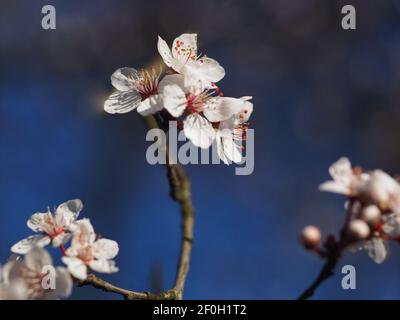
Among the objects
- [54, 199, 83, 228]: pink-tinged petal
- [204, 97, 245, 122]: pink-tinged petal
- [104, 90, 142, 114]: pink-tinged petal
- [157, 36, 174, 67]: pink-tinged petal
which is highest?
[157, 36, 174, 67]: pink-tinged petal

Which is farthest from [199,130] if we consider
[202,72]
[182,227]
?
[182,227]

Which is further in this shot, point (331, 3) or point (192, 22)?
point (331, 3)

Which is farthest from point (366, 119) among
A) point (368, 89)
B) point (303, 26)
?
point (303, 26)

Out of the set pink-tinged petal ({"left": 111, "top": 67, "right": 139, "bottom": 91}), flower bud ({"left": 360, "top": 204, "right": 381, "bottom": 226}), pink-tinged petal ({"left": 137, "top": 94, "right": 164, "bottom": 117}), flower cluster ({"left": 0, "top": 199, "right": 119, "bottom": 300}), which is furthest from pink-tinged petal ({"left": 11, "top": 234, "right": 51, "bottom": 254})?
flower bud ({"left": 360, "top": 204, "right": 381, "bottom": 226})

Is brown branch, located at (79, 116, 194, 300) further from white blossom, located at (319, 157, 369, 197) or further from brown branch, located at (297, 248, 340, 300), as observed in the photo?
white blossom, located at (319, 157, 369, 197)

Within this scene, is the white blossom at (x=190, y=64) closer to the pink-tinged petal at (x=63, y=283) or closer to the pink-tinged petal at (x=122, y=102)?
the pink-tinged petal at (x=122, y=102)
